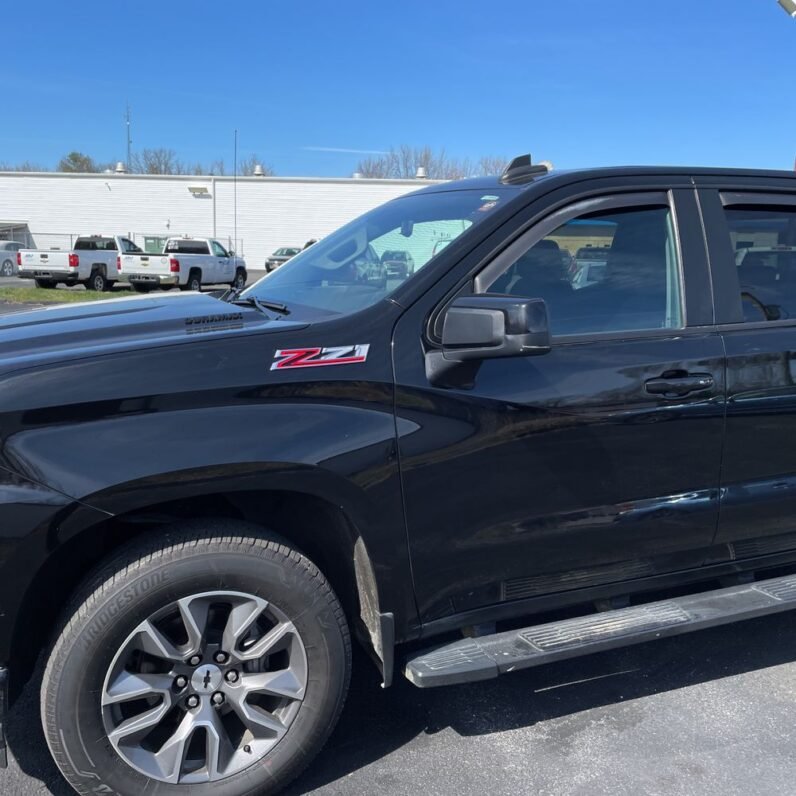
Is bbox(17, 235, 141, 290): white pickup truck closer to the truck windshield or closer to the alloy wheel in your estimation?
the truck windshield

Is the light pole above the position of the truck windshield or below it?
above

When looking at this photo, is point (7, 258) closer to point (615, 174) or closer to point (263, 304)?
point (263, 304)

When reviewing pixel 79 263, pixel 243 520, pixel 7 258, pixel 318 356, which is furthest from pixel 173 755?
pixel 7 258

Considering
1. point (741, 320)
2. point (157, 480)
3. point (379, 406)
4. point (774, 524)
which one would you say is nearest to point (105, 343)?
point (157, 480)

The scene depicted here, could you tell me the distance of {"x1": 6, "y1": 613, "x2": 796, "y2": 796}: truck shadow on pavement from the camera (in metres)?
2.79

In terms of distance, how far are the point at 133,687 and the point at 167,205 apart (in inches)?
1741

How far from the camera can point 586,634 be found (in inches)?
109


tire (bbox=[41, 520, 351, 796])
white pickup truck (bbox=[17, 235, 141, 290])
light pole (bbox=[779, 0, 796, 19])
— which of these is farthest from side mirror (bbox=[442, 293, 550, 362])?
white pickup truck (bbox=[17, 235, 141, 290])

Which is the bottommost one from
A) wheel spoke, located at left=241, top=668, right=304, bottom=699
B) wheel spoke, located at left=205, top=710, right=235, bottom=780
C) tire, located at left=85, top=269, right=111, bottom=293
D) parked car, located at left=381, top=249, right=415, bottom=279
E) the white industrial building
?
wheel spoke, located at left=205, top=710, right=235, bottom=780

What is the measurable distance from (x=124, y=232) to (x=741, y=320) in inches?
1762

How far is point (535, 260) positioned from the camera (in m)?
2.85

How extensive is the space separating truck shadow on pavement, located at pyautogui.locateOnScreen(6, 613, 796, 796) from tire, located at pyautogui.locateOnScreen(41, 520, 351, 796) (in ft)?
1.00

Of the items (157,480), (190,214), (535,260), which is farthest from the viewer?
(190,214)

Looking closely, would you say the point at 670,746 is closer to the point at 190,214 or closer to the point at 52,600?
the point at 52,600
